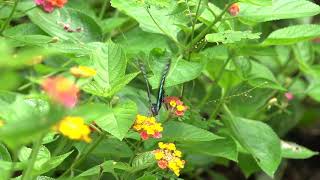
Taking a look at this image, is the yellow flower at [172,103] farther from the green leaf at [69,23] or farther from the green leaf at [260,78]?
the green leaf at [69,23]

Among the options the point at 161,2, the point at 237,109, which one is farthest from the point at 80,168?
the point at 237,109

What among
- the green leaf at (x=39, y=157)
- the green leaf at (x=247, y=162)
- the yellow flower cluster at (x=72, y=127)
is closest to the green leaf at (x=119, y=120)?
the green leaf at (x=39, y=157)

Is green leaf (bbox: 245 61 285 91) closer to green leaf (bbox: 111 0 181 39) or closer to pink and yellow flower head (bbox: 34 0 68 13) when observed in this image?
green leaf (bbox: 111 0 181 39)

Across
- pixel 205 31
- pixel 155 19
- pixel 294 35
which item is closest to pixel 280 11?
pixel 294 35

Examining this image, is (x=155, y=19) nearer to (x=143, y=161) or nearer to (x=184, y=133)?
(x=184, y=133)

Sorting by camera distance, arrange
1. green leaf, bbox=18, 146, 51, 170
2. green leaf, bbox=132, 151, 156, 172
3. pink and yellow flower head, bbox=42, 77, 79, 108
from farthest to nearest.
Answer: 1. green leaf, bbox=132, 151, 156, 172
2. green leaf, bbox=18, 146, 51, 170
3. pink and yellow flower head, bbox=42, 77, 79, 108

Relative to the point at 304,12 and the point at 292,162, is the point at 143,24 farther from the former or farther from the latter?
the point at 292,162

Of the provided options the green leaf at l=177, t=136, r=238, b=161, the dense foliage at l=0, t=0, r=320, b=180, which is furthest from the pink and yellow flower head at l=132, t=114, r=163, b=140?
the green leaf at l=177, t=136, r=238, b=161
